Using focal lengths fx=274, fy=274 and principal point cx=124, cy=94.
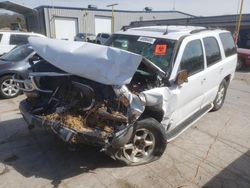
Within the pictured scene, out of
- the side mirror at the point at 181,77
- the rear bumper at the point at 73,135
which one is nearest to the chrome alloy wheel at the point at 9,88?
the rear bumper at the point at 73,135

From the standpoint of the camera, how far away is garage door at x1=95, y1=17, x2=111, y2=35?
32.5 m

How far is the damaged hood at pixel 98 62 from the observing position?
135 inches

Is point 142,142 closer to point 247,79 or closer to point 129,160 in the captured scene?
point 129,160

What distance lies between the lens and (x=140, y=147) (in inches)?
156

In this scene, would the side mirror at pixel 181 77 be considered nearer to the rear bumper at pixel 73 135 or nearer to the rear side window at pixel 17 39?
the rear bumper at pixel 73 135

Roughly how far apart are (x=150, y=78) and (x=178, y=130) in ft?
3.54

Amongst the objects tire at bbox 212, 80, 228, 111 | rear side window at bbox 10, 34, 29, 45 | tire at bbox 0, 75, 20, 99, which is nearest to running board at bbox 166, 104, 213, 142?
tire at bbox 212, 80, 228, 111

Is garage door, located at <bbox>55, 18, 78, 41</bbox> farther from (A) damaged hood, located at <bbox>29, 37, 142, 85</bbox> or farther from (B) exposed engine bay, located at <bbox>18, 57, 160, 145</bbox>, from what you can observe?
(A) damaged hood, located at <bbox>29, 37, 142, 85</bbox>

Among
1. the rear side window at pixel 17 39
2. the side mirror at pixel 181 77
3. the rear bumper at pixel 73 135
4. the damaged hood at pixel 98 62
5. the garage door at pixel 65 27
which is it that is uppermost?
the damaged hood at pixel 98 62

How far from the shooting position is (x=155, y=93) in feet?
12.2

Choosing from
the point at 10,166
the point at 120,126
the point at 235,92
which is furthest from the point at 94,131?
the point at 235,92

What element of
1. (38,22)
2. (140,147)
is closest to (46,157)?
(140,147)

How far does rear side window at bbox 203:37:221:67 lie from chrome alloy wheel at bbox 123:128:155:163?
2.12 meters

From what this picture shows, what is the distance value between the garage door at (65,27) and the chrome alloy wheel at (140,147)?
89.5 feet
